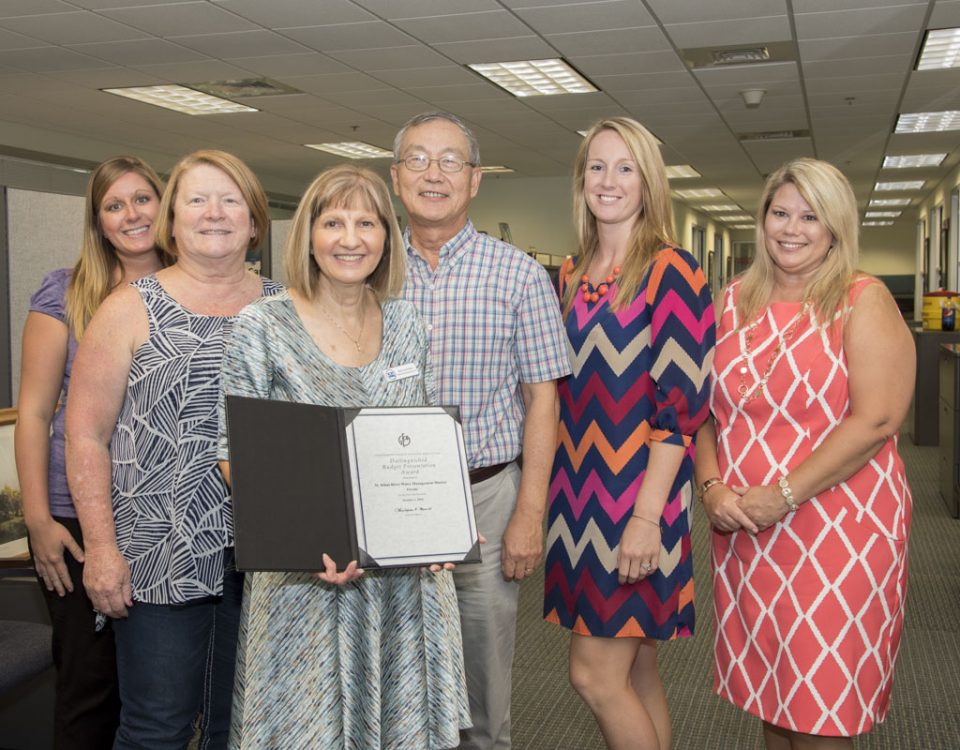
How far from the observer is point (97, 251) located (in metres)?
2.26

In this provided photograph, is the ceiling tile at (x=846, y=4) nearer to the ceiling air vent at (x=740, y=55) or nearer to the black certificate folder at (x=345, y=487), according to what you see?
the ceiling air vent at (x=740, y=55)

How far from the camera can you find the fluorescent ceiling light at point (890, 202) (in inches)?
755

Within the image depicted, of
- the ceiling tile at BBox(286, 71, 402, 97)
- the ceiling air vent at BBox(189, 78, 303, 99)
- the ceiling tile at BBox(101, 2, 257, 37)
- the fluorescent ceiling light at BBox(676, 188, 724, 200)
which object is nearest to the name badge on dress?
the ceiling tile at BBox(101, 2, 257, 37)

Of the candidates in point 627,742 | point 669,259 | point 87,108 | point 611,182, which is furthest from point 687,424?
point 87,108

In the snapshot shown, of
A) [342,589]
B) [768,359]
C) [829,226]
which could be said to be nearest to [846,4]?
[829,226]

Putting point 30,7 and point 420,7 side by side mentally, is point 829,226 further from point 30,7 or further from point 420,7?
point 30,7

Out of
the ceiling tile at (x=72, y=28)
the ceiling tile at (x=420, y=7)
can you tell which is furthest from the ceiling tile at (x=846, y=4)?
the ceiling tile at (x=72, y=28)

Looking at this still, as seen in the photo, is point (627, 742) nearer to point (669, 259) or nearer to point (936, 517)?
point (669, 259)

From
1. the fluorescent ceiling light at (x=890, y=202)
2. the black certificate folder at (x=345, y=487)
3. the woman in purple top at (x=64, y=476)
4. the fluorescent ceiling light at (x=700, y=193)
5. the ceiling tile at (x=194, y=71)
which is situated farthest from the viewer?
the fluorescent ceiling light at (x=890, y=202)

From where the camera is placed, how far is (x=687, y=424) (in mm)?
2035

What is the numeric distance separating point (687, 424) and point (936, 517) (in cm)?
486

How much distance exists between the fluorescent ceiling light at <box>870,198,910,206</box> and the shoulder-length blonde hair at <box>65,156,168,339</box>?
18857 mm

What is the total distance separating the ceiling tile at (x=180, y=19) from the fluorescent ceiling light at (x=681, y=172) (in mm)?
8097

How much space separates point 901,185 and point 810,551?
16.4m
